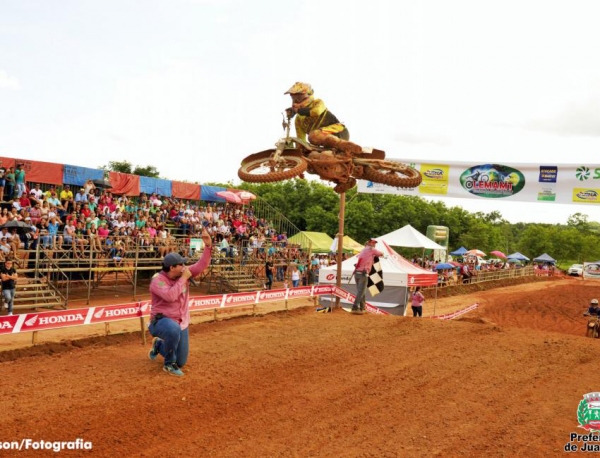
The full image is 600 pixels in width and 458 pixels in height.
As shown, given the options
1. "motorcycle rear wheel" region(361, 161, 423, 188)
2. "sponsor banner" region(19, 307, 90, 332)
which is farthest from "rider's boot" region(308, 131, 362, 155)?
"sponsor banner" region(19, 307, 90, 332)

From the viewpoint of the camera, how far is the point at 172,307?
7.66 metres

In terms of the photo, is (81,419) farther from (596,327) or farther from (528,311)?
(528,311)

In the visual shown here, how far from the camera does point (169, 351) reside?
7.68 m

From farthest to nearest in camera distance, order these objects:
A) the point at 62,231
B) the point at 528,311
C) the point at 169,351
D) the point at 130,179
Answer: the point at 528,311
the point at 130,179
the point at 62,231
the point at 169,351

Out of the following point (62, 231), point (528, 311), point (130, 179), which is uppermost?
point (130, 179)

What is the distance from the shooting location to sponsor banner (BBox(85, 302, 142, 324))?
1049cm

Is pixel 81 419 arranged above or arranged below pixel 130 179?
below

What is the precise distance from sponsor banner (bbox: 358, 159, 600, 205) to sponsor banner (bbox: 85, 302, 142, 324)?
10.3 metres

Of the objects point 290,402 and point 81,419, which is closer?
point 81,419

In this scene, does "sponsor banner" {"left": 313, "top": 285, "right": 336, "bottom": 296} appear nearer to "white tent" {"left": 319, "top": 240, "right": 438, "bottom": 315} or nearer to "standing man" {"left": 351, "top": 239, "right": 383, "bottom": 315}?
"standing man" {"left": 351, "top": 239, "right": 383, "bottom": 315}

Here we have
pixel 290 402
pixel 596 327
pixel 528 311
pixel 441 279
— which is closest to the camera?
pixel 290 402

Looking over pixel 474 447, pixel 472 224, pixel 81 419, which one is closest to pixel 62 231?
pixel 81 419

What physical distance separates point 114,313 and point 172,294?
391 cm

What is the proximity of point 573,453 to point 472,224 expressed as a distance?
62.8 meters
